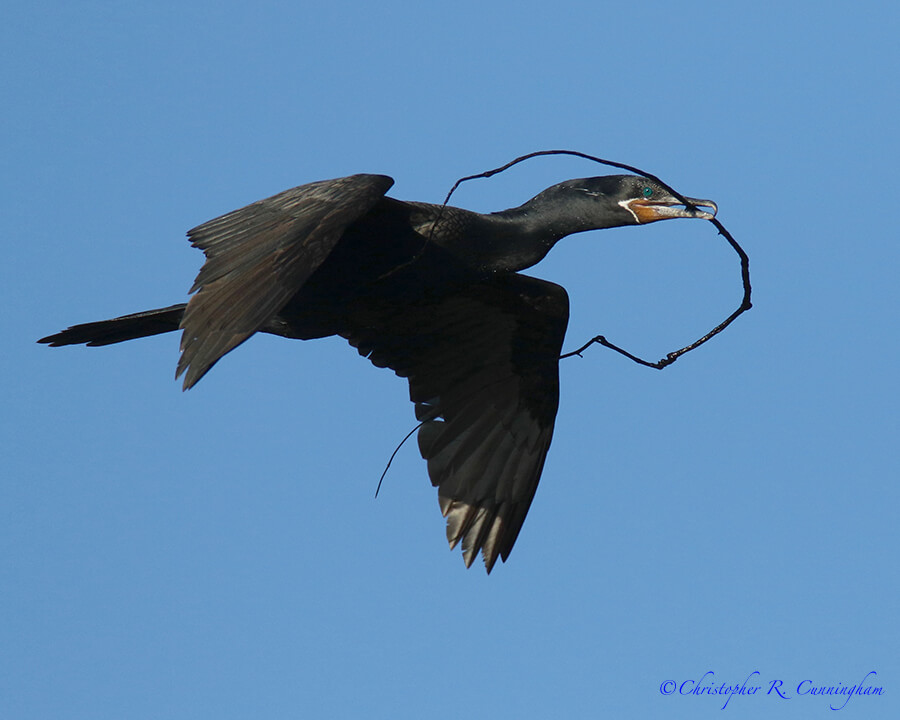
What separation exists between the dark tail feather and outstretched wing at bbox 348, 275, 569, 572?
0.95 meters

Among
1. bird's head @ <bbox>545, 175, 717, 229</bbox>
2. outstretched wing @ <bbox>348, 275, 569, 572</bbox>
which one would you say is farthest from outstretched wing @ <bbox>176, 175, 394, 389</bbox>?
outstretched wing @ <bbox>348, 275, 569, 572</bbox>

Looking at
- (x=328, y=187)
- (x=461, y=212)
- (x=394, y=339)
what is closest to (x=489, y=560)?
(x=394, y=339)

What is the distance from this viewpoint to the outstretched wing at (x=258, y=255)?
5023 mm

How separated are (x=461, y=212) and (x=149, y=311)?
166 cm

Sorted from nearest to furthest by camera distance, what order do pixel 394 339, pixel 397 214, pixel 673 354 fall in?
pixel 673 354
pixel 397 214
pixel 394 339

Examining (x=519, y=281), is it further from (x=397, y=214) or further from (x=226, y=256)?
(x=226, y=256)

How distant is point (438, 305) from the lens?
7090 mm

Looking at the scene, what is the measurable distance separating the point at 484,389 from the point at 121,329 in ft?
6.49

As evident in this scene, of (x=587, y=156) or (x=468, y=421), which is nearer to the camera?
(x=587, y=156)

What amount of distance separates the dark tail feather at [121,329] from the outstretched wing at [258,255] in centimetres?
86

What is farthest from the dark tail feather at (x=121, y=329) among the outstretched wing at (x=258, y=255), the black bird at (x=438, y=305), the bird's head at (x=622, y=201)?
the bird's head at (x=622, y=201)

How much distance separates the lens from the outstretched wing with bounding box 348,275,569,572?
7.18 meters

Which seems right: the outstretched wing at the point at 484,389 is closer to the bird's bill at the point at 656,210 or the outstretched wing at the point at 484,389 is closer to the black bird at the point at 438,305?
the black bird at the point at 438,305

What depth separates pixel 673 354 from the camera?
5.59 metres
